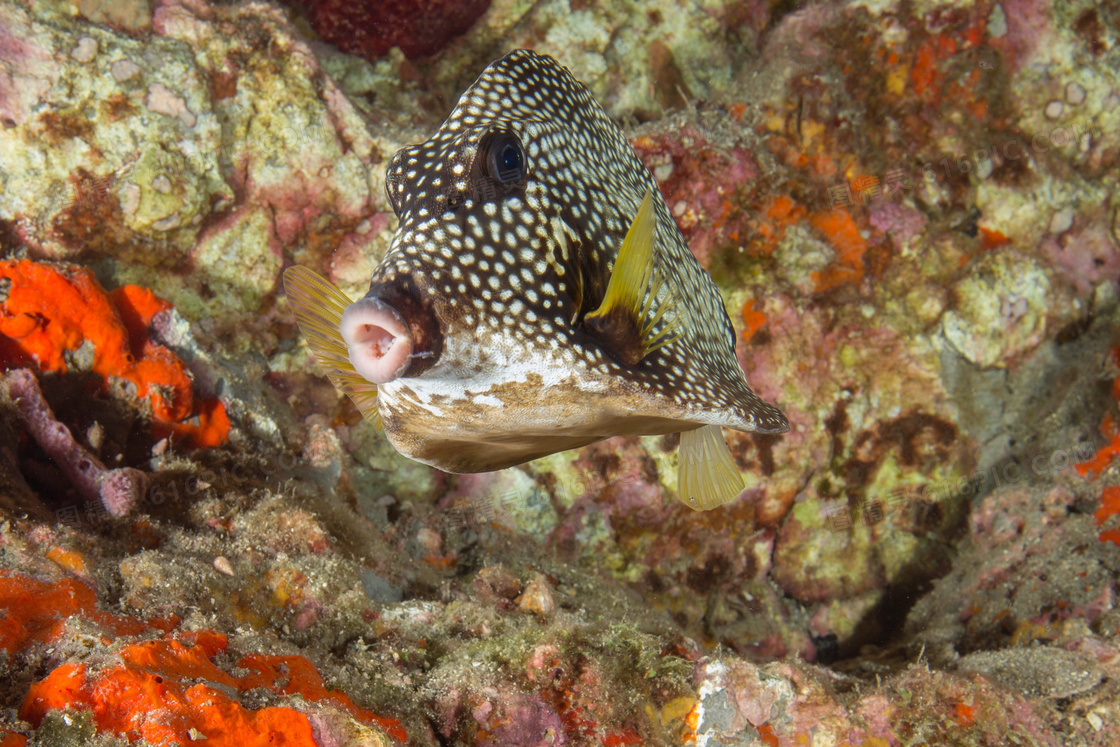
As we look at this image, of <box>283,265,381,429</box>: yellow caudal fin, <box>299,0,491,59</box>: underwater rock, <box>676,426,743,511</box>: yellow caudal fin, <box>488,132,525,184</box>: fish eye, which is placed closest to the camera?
<box>488,132,525,184</box>: fish eye

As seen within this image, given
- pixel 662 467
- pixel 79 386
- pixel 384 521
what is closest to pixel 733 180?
pixel 662 467

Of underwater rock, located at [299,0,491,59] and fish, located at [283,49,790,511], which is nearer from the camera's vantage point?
fish, located at [283,49,790,511]

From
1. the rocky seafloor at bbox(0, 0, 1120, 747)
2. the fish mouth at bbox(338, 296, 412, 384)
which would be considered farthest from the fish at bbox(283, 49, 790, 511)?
the rocky seafloor at bbox(0, 0, 1120, 747)

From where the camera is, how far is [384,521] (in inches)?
180

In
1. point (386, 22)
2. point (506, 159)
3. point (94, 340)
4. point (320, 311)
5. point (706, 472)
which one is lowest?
point (94, 340)

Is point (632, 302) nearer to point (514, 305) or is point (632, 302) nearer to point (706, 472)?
point (514, 305)

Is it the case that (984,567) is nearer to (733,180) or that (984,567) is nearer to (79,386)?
(733,180)

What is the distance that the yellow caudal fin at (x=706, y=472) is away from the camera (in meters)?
3.01

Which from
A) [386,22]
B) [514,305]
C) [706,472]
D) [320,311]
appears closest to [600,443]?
[706,472]

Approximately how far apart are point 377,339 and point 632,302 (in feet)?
2.72

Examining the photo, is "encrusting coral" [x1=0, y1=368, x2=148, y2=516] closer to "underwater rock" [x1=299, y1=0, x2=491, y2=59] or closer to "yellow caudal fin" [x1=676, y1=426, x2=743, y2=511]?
"yellow caudal fin" [x1=676, y1=426, x2=743, y2=511]

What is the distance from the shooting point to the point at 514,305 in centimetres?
197

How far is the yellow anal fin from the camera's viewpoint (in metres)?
1.98

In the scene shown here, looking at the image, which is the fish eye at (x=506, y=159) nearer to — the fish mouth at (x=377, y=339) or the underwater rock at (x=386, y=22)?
the fish mouth at (x=377, y=339)
